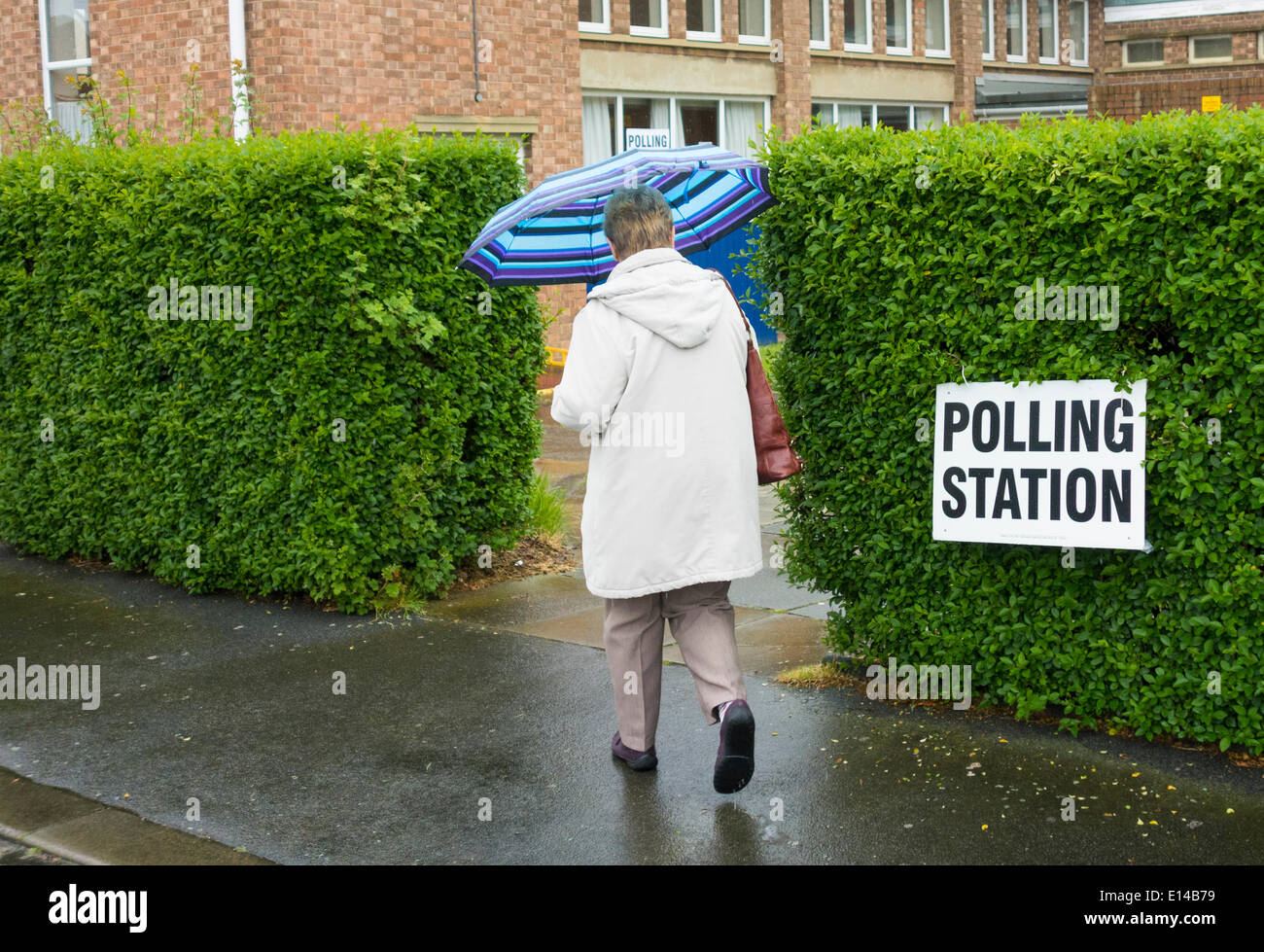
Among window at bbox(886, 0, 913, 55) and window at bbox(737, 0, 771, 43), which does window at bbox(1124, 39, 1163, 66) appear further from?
window at bbox(737, 0, 771, 43)

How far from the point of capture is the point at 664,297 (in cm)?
479

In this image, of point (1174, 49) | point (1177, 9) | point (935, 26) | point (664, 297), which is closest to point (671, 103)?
point (935, 26)

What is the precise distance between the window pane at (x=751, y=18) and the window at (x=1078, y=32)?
10556mm

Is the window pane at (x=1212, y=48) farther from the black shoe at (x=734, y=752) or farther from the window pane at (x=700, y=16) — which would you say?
the black shoe at (x=734, y=752)

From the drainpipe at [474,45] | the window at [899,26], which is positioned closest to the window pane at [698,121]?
the drainpipe at [474,45]

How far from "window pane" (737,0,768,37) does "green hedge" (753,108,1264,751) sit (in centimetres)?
1801

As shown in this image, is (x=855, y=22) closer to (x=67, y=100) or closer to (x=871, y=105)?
(x=871, y=105)

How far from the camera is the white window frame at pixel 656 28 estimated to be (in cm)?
2092

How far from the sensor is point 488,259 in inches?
236

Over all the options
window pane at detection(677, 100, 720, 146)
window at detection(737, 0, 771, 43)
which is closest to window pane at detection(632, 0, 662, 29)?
window pane at detection(677, 100, 720, 146)

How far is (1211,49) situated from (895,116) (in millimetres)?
10673
